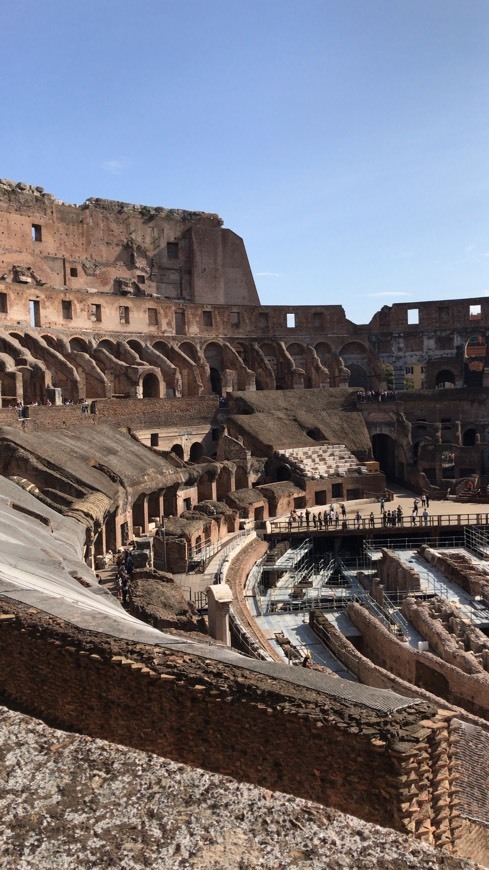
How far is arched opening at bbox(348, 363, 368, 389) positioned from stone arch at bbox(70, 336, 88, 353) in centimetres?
1790

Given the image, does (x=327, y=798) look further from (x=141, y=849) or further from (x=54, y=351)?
(x=54, y=351)

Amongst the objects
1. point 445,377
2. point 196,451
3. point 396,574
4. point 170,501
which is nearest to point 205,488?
point 170,501

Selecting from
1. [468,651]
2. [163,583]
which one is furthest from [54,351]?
[468,651]

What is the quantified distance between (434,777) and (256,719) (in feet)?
4.77

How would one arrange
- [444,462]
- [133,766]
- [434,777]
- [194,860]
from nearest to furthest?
[194,860]
[133,766]
[434,777]
[444,462]

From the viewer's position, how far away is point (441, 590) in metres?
20.7

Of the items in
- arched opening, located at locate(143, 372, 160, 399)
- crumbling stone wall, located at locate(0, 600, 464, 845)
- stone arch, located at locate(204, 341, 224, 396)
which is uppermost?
stone arch, located at locate(204, 341, 224, 396)

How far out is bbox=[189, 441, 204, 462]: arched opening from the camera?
113ft

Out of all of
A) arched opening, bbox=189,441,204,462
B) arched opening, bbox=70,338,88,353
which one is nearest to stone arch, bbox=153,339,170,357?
arched opening, bbox=70,338,88,353

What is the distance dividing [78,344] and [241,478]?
12.2 metres

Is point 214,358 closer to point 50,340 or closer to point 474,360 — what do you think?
point 50,340

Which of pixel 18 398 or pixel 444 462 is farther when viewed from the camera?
pixel 444 462

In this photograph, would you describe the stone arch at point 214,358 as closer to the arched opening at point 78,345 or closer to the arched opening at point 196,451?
the arched opening at point 78,345

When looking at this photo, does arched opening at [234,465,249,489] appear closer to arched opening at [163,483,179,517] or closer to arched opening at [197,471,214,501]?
arched opening at [197,471,214,501]
